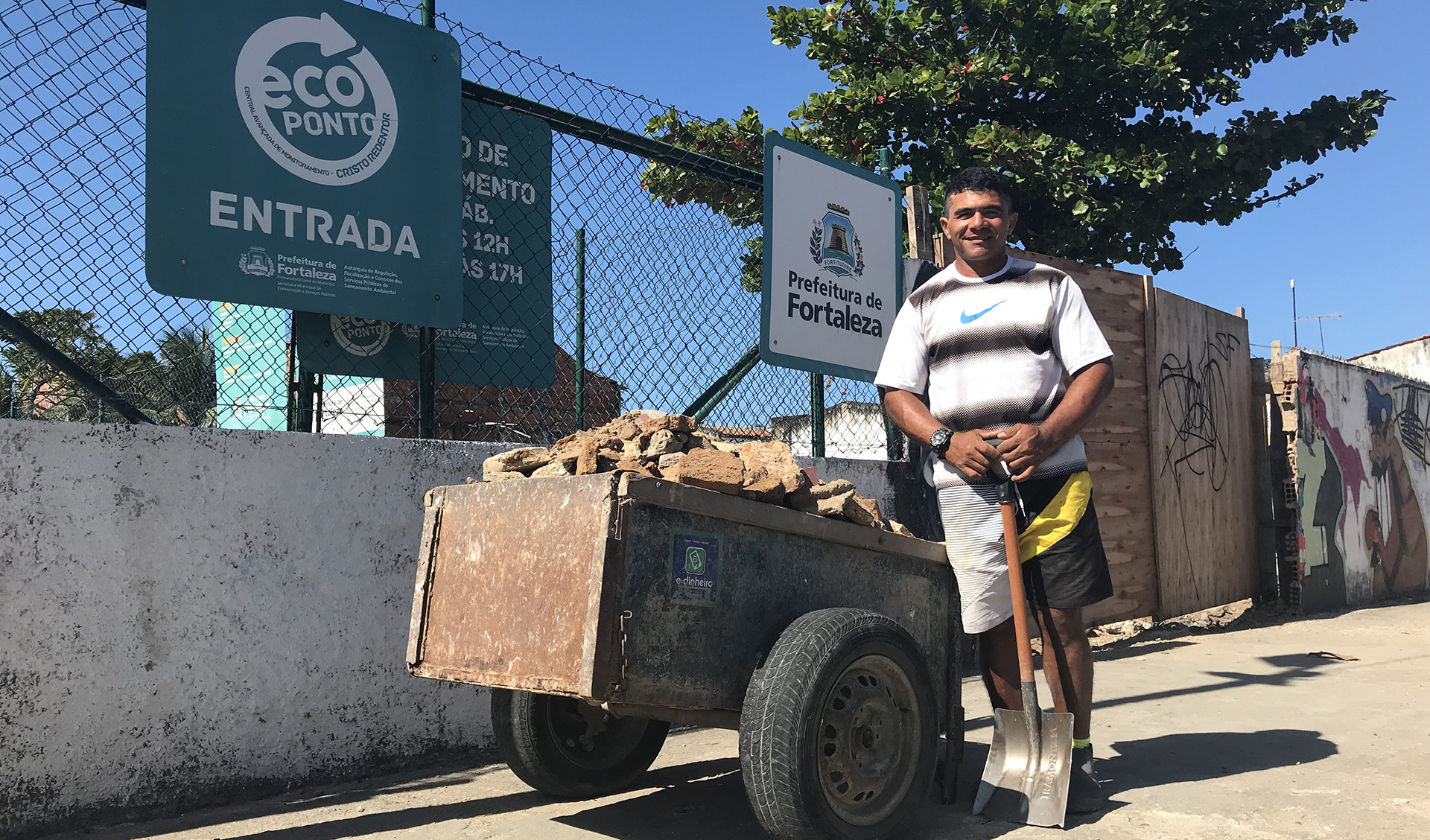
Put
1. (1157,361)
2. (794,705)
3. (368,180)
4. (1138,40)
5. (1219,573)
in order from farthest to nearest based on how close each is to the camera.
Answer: (1138,40), (1219,573), (1157,361), (368,180), (794,705)

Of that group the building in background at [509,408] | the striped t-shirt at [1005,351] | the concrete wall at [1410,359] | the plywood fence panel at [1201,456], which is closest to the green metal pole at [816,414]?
the building in background at [509,408]

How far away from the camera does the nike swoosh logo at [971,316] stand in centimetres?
330

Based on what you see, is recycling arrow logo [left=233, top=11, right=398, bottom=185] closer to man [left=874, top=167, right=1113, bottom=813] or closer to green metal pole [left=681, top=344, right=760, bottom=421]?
green metal pole [left=681, top=344, right=760, bottom=421]

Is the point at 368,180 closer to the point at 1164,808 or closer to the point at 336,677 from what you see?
the point at 336,677

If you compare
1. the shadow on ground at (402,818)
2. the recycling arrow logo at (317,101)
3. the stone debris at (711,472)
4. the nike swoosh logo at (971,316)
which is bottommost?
the shadow on ground at (402,818)

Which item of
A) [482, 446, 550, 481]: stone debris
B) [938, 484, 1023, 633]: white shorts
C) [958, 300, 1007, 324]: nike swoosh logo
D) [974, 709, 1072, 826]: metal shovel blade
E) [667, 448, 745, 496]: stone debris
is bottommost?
[974, 709, 1072, 826]: metal shovel blade

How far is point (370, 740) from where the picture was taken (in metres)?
3.54

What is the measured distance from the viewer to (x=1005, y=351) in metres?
3.24

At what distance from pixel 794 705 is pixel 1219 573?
6866mm

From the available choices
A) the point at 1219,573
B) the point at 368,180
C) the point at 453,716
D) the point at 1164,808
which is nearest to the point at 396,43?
the point at 368,180

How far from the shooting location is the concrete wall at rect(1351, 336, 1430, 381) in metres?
23.0

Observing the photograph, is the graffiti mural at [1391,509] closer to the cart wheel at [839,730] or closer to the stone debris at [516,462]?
the cart wheel at [839,730]

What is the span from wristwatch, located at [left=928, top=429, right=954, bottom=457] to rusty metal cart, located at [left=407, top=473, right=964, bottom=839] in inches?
15.2

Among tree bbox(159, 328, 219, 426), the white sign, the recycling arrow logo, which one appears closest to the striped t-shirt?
the white sign
